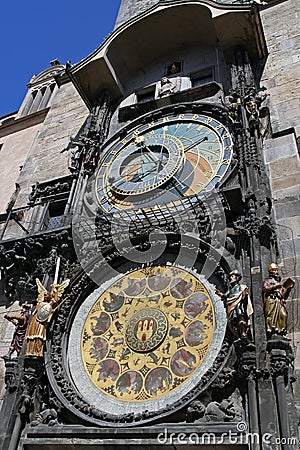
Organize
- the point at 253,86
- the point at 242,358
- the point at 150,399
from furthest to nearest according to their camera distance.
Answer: the point at 253,86
the point at 150,399
the point at 242,358

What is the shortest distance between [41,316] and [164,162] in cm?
331

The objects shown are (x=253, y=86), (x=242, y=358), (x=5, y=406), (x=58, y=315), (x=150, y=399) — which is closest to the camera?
(x=242, y=358)

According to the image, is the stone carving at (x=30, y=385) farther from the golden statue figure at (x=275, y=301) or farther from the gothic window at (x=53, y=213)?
the gothic window at (x=53, y=213)

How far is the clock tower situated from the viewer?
15.4ft

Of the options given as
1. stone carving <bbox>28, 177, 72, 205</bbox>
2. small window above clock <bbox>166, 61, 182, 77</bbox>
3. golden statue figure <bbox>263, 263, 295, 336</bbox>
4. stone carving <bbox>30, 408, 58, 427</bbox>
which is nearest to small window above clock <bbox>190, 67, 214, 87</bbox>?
small window above clock <bbox>166, 61, 182, 77</bbox>

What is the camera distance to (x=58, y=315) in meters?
6.30

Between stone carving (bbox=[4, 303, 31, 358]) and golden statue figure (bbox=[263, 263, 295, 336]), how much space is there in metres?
3.32

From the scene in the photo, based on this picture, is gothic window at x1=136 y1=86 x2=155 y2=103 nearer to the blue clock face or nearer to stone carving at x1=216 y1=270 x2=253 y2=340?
the blue clock face

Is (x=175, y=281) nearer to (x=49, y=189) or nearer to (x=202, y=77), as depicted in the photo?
(x=49, y=189)

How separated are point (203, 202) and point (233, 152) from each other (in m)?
1.27

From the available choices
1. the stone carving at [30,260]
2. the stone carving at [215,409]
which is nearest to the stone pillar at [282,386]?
the stone carving at [215,409]

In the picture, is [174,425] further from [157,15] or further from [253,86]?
[157,15]

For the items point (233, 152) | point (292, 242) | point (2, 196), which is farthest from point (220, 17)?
point (2, 196)

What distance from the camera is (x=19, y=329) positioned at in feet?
21.0
